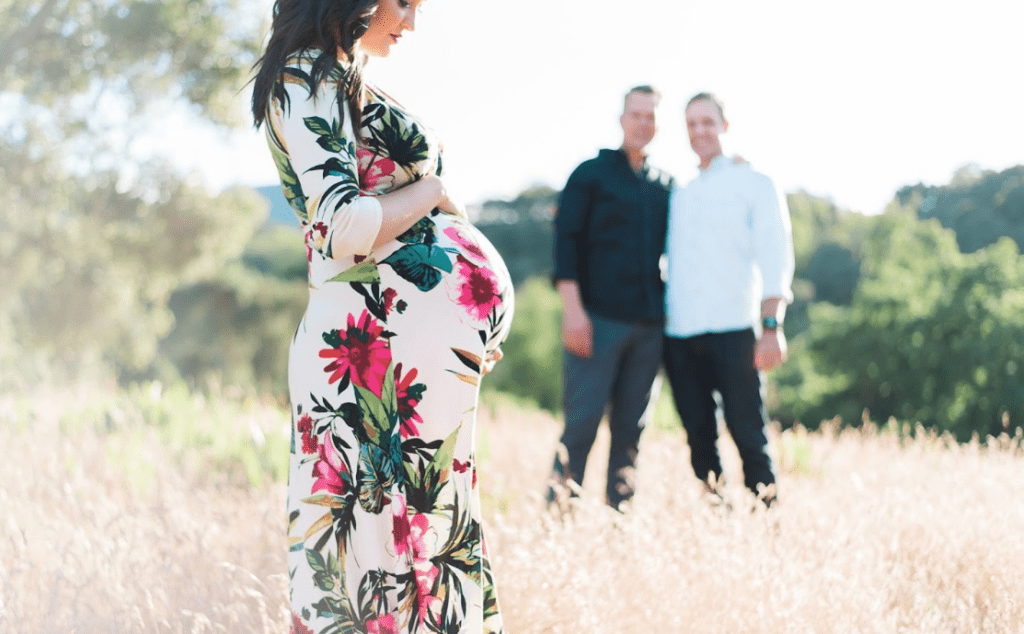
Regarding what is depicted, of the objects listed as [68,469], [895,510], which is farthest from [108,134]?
[895,510]

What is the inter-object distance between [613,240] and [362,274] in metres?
2.27

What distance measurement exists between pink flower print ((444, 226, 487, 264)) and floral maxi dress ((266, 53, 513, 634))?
0.07 feet

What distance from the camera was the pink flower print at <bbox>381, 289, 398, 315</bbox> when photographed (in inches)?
72.2

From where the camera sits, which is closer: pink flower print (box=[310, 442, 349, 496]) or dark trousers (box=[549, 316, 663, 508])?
pink flower print (box=[310, 442, 349, 496])

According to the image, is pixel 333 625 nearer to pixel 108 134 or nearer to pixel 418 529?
pixel 418 529

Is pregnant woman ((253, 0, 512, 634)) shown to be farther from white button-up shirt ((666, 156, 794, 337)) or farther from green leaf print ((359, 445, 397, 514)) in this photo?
white button-up shirt ((666, 156, 794, 337))

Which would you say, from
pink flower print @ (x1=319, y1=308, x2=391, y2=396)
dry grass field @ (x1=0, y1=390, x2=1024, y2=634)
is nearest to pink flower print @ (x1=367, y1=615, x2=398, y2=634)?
pink flower print @ (x1=319, y1=308, x2=391, y2=396)

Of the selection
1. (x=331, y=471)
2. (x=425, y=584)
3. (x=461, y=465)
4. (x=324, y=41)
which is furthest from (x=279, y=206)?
(x=425, y=584)

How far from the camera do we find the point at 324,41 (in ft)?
5.93

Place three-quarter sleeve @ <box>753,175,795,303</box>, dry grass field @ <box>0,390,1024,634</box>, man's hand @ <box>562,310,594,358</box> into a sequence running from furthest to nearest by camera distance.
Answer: man's hand @ <box>562,310,594,358</box> → three-quarter sleeve @ <box>753,175,795,303</box> → dry grass field @ <box>0,390,1024,634</box>

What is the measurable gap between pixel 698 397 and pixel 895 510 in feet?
3.21

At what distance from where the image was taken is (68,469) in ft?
14.5

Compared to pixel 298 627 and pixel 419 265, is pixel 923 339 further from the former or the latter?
pixel 298 627

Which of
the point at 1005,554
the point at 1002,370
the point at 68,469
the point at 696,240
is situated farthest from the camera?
the point at 1002,370
